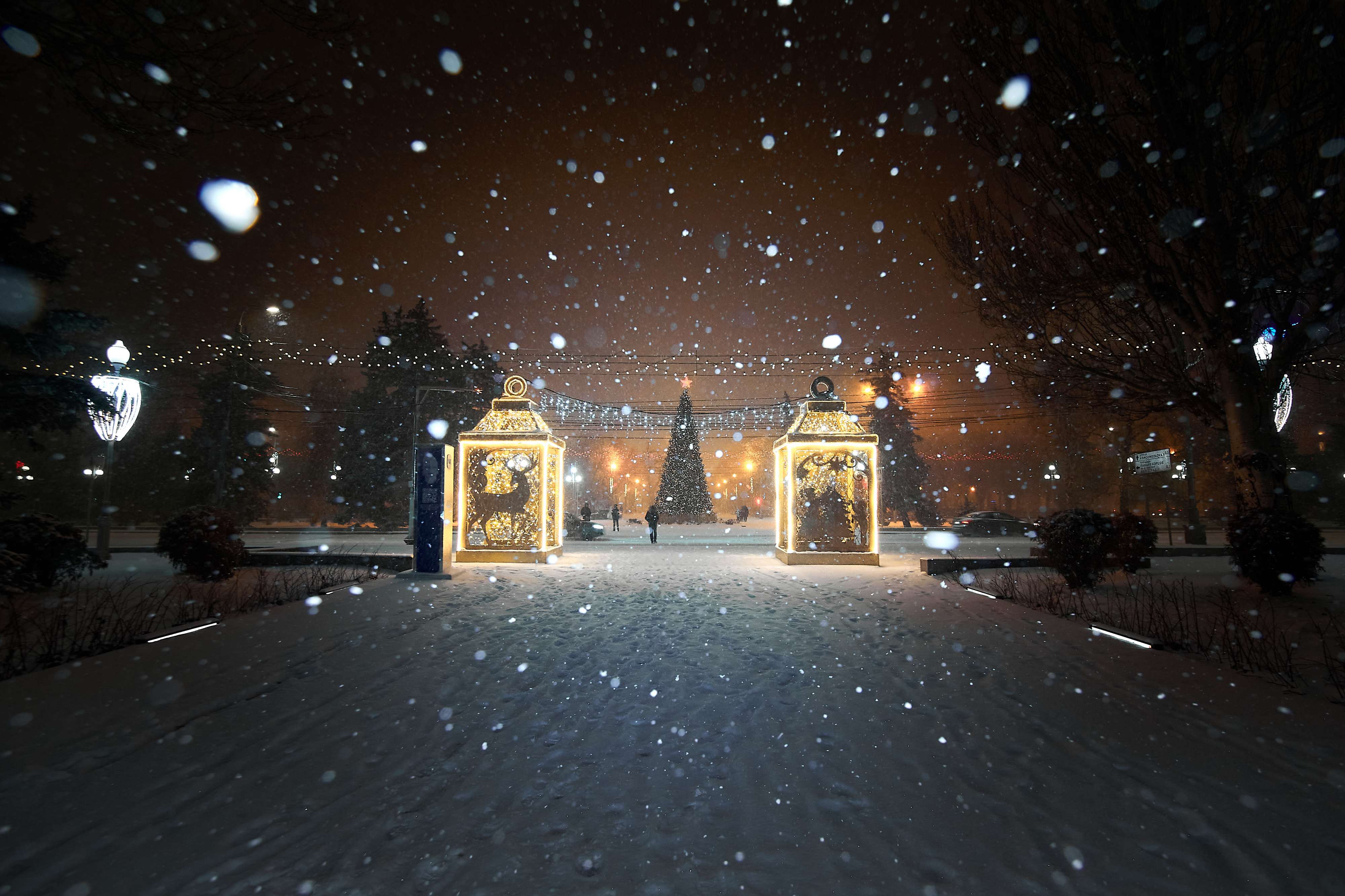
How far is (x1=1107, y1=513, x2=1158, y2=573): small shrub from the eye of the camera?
422 inches

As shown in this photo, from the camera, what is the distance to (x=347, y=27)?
5.82 metres

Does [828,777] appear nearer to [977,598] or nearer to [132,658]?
[132,658]

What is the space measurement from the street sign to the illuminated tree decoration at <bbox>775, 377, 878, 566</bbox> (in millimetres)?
6701

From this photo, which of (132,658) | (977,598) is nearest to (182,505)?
(132,658)

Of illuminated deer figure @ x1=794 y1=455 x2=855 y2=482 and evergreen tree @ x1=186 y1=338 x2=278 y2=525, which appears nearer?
illuminated deer figure @ x1=794 y1=455 x2=855 y2=482

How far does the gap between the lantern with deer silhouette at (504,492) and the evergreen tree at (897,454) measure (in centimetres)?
2652

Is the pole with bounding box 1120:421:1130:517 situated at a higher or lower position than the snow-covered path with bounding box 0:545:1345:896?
higher

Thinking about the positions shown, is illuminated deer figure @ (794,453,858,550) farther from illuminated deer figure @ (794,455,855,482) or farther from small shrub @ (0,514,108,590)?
small shrub @ (0,514,108,590)

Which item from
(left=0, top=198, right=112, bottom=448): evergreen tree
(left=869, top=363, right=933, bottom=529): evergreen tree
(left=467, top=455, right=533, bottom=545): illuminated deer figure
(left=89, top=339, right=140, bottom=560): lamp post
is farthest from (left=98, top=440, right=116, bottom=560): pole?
(left=869, top=363, right=933, bottom=529): evergreen tree

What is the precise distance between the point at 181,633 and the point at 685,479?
32.2 meters

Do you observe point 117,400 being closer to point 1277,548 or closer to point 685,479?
point 1277,548

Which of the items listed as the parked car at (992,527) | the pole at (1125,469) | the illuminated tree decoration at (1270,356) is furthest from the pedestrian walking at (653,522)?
the pole at (1125,469)

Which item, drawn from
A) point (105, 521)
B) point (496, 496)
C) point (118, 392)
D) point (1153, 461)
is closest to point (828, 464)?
point (1153, 461)

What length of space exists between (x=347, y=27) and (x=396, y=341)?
2988 centimetres
